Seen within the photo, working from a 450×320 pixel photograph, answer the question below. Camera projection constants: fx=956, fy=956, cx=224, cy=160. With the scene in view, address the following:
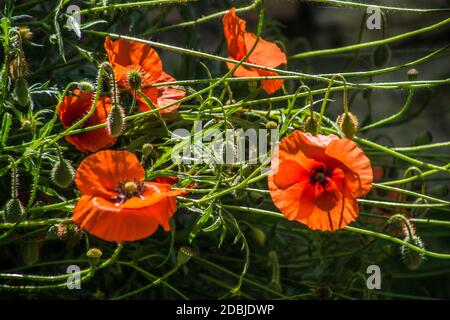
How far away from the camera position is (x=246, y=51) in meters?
1.31

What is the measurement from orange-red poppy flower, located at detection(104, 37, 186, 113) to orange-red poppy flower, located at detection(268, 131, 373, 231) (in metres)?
0.20

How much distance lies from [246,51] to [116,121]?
291 mm

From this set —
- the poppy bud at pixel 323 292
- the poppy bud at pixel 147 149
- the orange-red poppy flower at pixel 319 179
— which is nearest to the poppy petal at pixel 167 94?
the poppy bud at pixel 147 149

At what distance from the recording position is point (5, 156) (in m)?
1.14

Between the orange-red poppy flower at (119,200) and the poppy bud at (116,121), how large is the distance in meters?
0.03

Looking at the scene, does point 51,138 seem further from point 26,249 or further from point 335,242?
point 335,242

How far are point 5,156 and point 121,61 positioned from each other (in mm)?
198

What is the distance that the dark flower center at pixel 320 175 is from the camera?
110 cm

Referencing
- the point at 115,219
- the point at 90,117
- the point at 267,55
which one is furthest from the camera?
the point at 267,55

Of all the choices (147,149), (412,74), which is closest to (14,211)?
(147,149)

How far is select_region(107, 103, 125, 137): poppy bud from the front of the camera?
1.08 meters

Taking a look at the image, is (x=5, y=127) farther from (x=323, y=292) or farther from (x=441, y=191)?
(x=441, y=191)

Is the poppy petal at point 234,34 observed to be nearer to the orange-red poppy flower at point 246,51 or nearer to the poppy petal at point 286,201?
the orange-red poppy flower at point 246,51

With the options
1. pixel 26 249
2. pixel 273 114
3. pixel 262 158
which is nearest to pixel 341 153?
pixel 262 158
